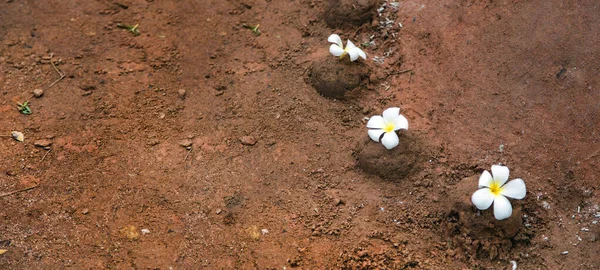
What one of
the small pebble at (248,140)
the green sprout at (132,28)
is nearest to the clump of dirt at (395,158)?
the small pebble at (248,140)

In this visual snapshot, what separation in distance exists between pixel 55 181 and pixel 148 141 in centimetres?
63

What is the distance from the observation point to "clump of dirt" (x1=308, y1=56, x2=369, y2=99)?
3529mm

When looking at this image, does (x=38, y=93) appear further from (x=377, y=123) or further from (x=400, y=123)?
(x=400, y=123)

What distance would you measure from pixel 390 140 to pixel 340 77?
2.35ft

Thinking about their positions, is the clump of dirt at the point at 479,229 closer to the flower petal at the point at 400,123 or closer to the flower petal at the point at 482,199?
the flower petal at the point at 482,199

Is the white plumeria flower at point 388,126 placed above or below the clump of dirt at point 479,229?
above

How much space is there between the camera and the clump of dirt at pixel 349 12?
12.7ft

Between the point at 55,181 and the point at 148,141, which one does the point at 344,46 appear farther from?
the point at 55,181

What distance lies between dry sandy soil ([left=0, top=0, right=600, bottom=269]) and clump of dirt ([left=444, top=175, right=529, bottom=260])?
0.01m

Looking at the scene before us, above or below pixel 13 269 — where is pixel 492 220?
above

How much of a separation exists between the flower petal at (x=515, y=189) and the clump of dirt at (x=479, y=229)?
0.31 ft

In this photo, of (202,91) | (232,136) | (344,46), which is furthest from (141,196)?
(344,46)

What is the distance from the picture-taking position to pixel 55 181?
3.22 m

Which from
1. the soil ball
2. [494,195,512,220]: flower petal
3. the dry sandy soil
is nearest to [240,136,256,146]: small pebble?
the dry sandy soil
